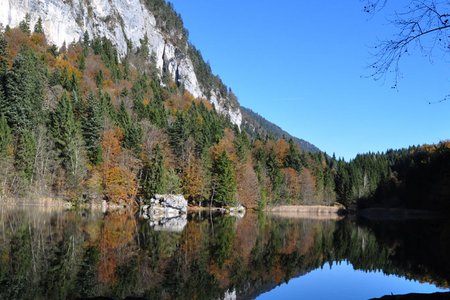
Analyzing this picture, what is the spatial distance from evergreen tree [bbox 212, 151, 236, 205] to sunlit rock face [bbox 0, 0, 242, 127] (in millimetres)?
51523

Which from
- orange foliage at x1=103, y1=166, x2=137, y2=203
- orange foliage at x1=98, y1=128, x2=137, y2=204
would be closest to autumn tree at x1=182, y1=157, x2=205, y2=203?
orange foliage at x1=98, y1=128, x2=137, y2=204

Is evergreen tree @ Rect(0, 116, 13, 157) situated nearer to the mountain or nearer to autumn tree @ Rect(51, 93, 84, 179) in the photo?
autumn tree @ Rect(51, 93, 84, 179)

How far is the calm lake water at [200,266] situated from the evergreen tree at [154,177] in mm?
34383

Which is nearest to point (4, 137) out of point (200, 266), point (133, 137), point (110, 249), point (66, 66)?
point (133, 137)

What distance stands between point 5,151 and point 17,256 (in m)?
37.9

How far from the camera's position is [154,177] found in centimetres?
6369

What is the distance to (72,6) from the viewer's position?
107 meters

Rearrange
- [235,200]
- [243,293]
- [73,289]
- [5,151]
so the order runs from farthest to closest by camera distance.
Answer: [235,200], [5,151], [243,293], [73,289]

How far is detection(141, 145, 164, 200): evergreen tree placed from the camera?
6288cm

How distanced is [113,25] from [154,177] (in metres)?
77.2

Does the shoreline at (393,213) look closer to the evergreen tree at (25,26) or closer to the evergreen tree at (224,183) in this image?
the evergreen tree at (224,183)

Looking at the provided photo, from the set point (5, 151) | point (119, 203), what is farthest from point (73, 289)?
point (119, 203)

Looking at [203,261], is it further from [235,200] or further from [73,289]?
[235,200]

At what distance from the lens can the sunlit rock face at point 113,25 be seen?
92938 millimetres
